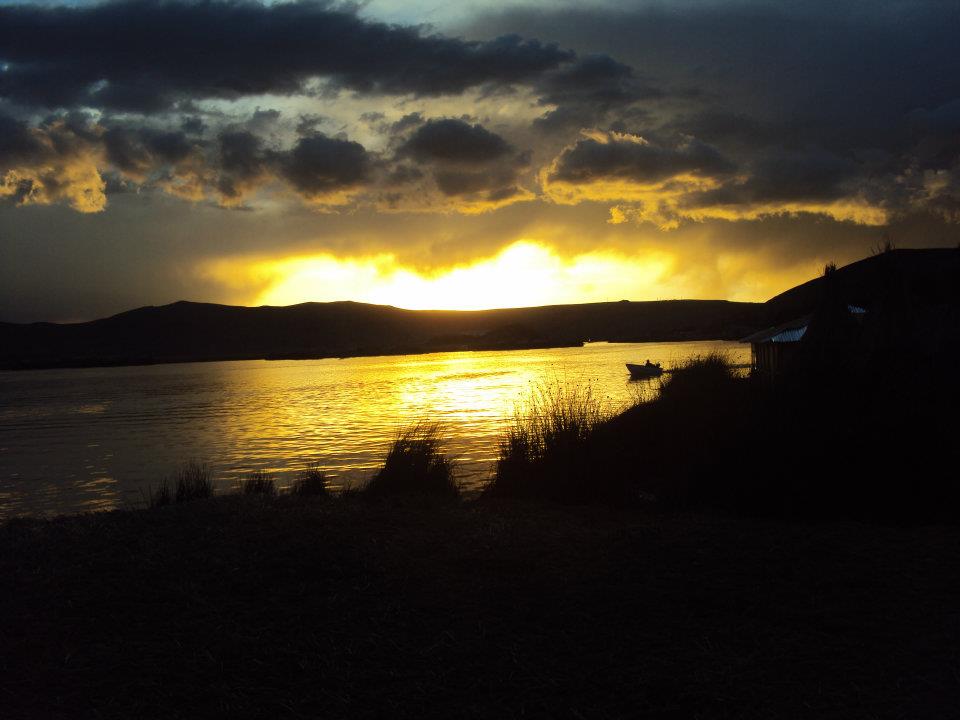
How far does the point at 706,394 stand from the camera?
19.8 metres

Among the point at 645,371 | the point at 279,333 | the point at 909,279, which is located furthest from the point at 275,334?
the point at 909,279

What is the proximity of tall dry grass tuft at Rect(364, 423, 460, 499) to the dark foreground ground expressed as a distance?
203 cm

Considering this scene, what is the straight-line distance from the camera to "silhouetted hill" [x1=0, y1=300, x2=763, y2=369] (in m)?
167

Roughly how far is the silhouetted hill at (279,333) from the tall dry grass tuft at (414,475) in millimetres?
147902

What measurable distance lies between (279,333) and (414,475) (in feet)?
570

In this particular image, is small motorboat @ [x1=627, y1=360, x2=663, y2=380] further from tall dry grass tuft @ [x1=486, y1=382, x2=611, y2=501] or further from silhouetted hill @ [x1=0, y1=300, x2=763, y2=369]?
silhouetted hill @ [x1=0, y1=300, x2=763, y2=369]

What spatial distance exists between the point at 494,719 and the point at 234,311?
18890 cm

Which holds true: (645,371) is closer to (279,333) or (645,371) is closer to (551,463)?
(551,463)

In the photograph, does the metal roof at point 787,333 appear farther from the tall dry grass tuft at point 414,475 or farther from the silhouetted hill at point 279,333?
the silhouetted hill at point 279,333

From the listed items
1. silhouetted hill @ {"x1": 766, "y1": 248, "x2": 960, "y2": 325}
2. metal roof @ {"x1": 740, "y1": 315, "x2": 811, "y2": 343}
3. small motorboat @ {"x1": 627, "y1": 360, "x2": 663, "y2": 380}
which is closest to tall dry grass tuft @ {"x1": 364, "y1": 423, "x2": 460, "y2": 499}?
silhouetted hill @ {"x1": 766, "y1": 248, "x2": 960, "y2": 325}

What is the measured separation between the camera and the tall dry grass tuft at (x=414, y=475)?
10750 millimetres

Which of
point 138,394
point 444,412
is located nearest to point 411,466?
point 444,412

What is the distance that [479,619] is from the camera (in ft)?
19.6

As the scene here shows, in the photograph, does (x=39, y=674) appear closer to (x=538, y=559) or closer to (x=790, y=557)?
(x=538, y=559)
